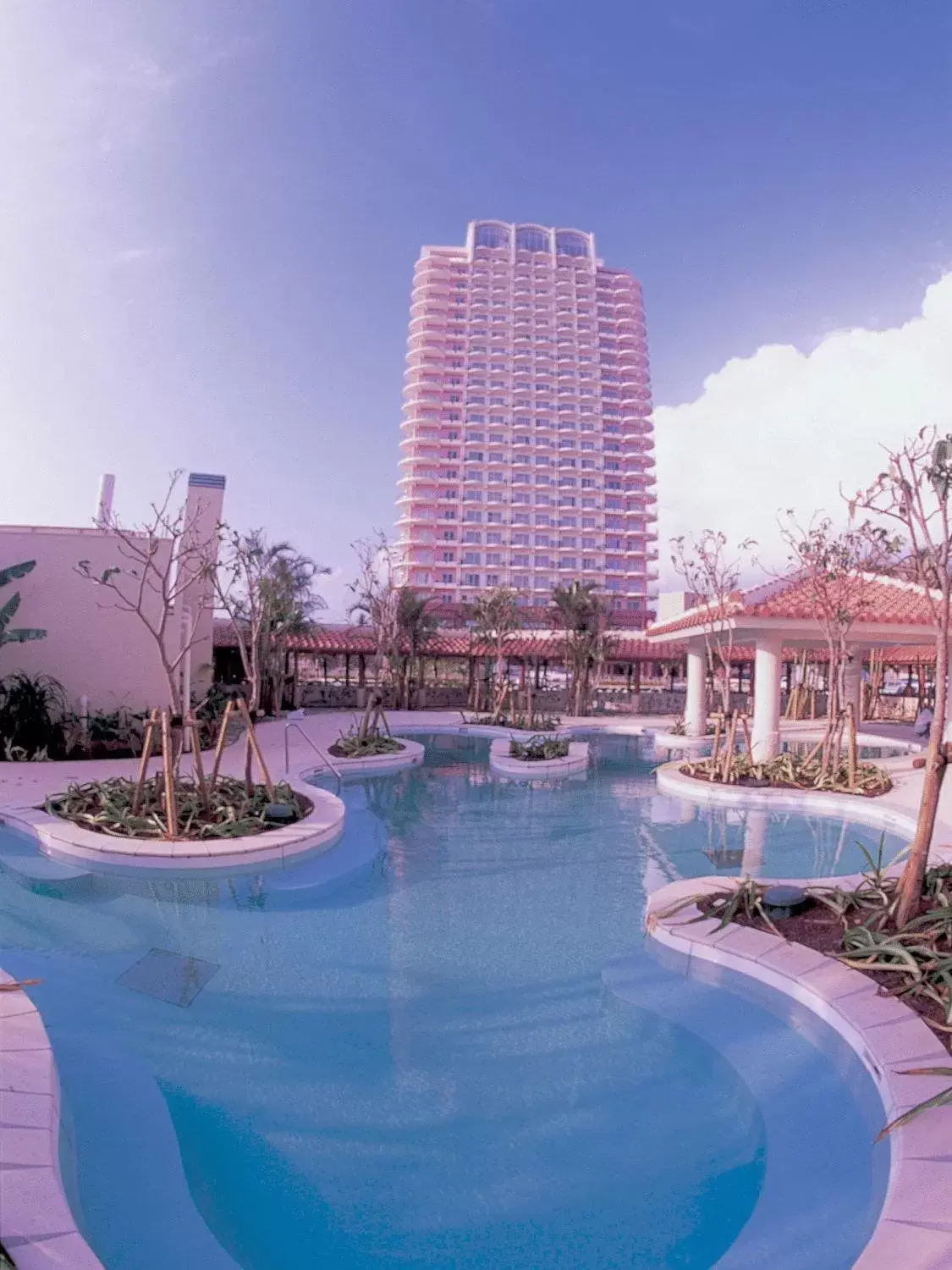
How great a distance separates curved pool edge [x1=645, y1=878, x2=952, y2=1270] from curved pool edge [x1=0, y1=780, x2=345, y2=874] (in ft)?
14.5

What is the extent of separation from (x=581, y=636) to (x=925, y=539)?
70.4 ft

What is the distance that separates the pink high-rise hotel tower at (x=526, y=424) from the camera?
7494 centimetres

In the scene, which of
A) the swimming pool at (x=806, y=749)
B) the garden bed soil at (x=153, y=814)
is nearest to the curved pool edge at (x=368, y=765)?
the garden bed soil at (x=153, y=814)

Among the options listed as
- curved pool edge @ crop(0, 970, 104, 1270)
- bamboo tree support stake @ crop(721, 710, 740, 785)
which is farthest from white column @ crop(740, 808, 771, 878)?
curved pool edge @ crop(0, 970, 104, 1270)

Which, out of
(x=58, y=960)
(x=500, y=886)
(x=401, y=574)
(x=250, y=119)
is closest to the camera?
(x=58, y=960)

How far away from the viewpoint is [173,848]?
836cm

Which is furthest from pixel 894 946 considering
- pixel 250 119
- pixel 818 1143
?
pixel 250 119

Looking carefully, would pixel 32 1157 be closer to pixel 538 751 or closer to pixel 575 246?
pixel 538 751

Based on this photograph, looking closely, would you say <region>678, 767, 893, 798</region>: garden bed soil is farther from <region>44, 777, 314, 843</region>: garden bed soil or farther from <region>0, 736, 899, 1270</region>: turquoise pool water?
<region>44, 777, 314, 843</region>: garden bed soil

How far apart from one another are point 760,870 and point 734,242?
18.8 m

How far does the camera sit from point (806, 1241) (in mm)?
3238

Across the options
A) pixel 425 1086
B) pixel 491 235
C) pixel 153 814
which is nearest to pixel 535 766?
pixel 153 814

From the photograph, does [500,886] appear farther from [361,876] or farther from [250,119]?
[250,119]

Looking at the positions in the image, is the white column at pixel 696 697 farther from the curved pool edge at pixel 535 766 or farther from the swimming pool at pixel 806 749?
the curved pool edge at pixel 535 766
